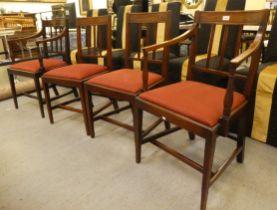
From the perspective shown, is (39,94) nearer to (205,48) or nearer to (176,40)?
(176,40)

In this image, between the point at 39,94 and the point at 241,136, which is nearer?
the point at 241,136

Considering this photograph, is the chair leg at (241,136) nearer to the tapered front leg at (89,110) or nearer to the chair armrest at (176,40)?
the chair armrest at (176,40)

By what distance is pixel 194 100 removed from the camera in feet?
3.62

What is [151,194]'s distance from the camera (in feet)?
4.06

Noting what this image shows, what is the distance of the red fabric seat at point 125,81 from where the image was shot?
1422mm

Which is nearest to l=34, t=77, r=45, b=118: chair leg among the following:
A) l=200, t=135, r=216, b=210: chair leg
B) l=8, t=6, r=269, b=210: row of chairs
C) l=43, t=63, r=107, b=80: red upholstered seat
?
l=8, t=6, r=269, b=210: row of chairs

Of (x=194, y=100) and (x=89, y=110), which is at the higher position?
(x=194, y=100)

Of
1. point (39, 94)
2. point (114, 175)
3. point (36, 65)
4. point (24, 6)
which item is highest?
point (24, 6)

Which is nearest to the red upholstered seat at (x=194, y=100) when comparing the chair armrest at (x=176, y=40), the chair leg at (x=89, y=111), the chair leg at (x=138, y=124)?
the chair leg at (x=138, y=124)

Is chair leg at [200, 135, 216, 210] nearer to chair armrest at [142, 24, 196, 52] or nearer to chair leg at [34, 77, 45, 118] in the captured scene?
chair armrest at [142, 24, 196, 52]

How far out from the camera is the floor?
1188 mm

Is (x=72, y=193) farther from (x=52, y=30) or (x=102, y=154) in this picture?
(x=52, y=30)

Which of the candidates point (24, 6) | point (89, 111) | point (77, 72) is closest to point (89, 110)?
point (89, 111)

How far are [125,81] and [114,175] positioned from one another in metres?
0.59
